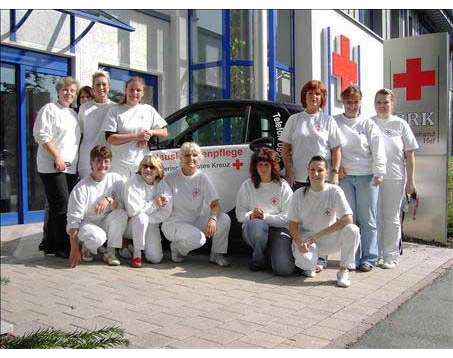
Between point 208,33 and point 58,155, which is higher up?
point 208,33

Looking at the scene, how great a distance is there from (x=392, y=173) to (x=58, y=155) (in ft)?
10.0

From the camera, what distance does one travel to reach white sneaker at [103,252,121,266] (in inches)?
187

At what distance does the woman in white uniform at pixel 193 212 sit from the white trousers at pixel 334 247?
2.60ft

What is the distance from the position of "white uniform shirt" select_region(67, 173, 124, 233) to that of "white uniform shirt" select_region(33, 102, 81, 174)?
0.25 meters

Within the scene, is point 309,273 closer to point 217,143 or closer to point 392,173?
point 392,173

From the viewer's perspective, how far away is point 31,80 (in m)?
6.88

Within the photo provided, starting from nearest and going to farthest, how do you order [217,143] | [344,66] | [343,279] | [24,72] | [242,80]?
[242,80], [343,279], [217,143], [344,66], [24,72]

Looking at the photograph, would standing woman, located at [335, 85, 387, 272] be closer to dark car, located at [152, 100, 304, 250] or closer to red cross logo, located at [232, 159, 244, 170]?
dark car, located at [152, 100, 304, 250]

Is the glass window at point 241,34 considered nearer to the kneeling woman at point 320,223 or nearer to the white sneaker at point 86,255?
the kneeling woman at point 320,223

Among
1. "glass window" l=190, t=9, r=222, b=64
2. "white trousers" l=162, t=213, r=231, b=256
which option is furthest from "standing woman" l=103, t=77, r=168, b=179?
"glass window" l=190, t=9, r=222, b=64

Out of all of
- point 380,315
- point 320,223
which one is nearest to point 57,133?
point 320,223

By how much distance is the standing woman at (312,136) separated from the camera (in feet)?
14.7

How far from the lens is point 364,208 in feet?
15.2
